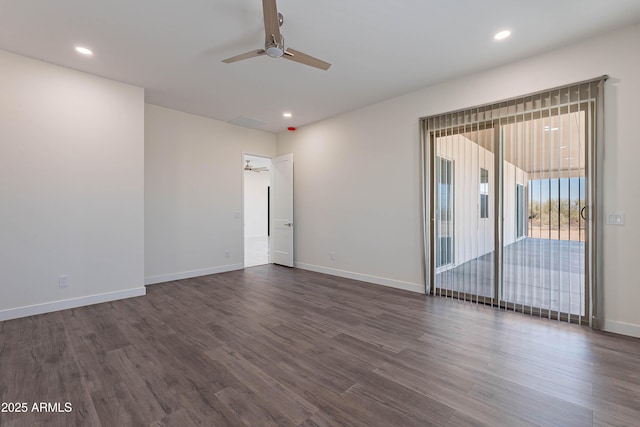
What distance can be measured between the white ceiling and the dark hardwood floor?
301cm

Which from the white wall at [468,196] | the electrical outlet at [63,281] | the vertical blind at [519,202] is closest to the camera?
the vertical blind at [519,202]

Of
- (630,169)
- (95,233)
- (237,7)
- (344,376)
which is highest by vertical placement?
(237,7)

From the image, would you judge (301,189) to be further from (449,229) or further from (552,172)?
(552,172)

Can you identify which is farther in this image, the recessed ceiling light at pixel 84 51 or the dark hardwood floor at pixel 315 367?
the recessed ceiling light at pixel 84 51

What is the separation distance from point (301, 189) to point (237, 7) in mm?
3850

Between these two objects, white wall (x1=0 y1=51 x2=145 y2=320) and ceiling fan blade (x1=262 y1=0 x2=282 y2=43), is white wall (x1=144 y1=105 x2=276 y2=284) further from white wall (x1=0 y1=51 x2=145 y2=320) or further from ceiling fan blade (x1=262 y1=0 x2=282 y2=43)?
ceiling fan blade (x1=262 y1=0 x2=282 y2=43)

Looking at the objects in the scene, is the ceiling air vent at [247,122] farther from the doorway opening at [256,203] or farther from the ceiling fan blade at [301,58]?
the doorway opening at [256,203]

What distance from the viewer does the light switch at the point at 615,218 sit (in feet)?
9.00

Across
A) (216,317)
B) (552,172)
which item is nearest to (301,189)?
(216,317)

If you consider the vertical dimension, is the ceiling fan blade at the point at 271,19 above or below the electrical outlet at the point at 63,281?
above

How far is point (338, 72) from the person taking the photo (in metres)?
3.59

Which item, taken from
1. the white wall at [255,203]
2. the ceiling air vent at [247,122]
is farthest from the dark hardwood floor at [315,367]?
the white wall at [255,203]

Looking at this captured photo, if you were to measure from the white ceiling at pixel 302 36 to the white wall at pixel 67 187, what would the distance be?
13.8 inches

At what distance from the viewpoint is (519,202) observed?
132 inches
